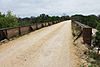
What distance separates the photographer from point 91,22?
62.8 metres

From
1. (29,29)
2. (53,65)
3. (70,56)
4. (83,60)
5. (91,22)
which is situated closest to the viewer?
(53,65)

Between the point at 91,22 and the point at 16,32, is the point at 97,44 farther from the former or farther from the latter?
the point at 91,22

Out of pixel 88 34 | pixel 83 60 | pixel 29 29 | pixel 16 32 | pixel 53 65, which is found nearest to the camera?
pixel 53 65

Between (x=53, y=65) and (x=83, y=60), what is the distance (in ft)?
6.62

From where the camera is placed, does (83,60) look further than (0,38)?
No

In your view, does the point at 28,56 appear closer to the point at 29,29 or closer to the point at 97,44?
the point at 97,44

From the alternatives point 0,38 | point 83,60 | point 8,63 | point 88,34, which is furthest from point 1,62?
point 0,38

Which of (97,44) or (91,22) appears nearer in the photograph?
(97,44)

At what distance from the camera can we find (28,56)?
12.1 m

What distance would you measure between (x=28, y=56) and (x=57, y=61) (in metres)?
1.85

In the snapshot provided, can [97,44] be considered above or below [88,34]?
below

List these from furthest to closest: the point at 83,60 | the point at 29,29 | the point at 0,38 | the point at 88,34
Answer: the point at 29,29 < the point at 0,38 < the point at 88,34 < the point at 83,60

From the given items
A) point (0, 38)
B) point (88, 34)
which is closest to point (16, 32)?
point (0, 38)

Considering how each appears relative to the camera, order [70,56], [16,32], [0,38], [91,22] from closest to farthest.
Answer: [70,56] < [0,38] < [16,32] < [91,22]
